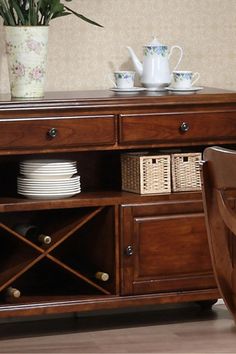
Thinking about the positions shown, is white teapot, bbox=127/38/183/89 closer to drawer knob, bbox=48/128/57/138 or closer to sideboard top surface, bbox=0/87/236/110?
sideboard top surface, bbox=0/87/236/110

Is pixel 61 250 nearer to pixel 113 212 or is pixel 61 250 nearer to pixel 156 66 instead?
pixel 113 212

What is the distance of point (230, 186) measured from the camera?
57.2 inches

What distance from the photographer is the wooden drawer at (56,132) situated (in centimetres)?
298

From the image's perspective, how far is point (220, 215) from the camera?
151 centimetres

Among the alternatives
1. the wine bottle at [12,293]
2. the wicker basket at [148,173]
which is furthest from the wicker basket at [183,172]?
the wine bottle at [12,293]

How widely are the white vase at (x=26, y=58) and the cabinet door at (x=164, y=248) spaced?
1.65 ft

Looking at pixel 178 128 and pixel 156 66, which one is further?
pixel 156 66

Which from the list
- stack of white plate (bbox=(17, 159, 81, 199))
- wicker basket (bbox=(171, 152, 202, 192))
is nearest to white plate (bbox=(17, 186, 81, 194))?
stack of white plate (bbox=(17, 159, 81, 199))

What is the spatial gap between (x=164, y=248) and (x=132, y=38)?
84cm

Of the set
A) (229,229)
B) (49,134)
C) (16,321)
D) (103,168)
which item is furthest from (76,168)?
(229,229)

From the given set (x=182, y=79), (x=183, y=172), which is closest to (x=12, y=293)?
(x=183, y=172)

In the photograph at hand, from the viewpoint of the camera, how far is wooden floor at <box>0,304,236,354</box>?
121 inches

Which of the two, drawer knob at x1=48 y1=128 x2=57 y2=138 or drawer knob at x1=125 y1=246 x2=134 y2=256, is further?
drawer knob at x1=125 y1=246 x2=134 y2=256

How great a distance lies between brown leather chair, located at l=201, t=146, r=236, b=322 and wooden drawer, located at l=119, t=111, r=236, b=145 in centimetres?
160
